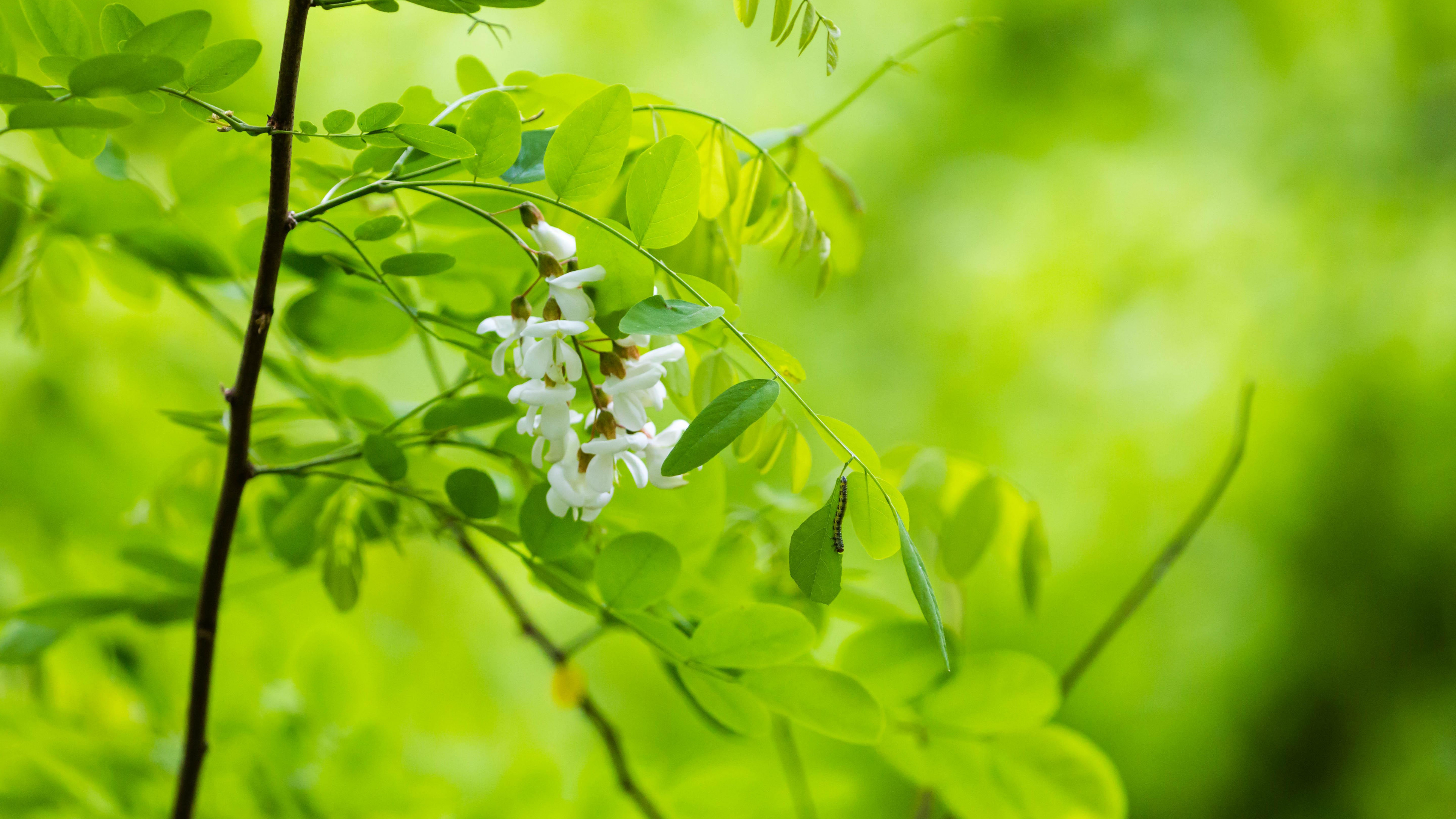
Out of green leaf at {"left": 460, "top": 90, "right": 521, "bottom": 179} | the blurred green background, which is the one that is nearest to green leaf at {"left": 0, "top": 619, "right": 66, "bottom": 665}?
green leaf at {"left": 460, "top": 90, "right": 521, "bottom": 179}

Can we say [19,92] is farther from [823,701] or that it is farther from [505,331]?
[823,701]

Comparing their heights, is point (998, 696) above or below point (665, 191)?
below

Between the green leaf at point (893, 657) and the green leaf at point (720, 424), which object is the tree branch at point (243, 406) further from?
the green leaf at point (893, 657)

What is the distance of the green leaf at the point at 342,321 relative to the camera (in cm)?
36

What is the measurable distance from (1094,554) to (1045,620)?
14 centimetres

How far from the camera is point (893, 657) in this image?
358mm

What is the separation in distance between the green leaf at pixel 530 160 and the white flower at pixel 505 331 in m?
0.05

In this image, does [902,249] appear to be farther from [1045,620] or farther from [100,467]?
[100,467]

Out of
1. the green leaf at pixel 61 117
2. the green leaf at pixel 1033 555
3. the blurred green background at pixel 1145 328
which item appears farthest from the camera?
the blurred green background at pixel 1145 328

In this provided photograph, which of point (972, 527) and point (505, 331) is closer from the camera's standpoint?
point (505, 331)

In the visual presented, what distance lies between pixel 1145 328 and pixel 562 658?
1.43 meters

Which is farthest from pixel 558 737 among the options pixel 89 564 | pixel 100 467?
pixel 89 564

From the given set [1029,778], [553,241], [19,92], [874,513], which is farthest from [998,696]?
[19,92]

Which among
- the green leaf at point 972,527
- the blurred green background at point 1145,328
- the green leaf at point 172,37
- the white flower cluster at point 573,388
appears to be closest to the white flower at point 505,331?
the white flower cluster at point 573,388
